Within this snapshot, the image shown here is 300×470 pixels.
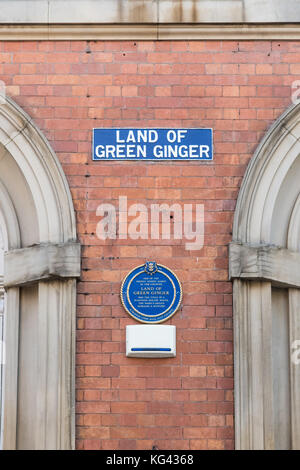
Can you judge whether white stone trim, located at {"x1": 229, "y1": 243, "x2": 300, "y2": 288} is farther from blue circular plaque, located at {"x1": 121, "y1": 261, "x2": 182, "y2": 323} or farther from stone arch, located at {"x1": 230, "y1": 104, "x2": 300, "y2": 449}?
blue circular plaque, located at {"x1": 121, "y1": 261, "x2": 182, "y2": 323}

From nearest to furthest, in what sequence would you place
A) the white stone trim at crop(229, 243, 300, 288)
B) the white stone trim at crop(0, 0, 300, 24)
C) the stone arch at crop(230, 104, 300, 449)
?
the stone arch at crop(230, 104, 300, 449) → the white stone trim at crop(229, 243, 300, 288) → the white stone trim at crop(0, 0, 300, 24)

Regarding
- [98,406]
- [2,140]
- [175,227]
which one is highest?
[2,140]

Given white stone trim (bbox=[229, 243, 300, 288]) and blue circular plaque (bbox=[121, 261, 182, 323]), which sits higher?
white stone trim (bbox=[229, 243, 300, 288])

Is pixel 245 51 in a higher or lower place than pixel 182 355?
higher

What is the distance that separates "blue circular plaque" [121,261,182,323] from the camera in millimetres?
8148

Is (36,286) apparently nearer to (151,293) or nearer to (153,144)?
(151,293)

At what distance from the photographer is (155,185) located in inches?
329

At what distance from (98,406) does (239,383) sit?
1.09 metres

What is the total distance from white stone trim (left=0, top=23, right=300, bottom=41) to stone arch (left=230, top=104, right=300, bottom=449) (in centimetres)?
69

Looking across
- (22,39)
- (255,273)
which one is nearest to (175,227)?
(255,273)

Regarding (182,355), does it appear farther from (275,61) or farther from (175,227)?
(275,61)

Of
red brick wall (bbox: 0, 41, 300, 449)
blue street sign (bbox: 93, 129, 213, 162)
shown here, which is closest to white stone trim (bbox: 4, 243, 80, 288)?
red brick wall (bbox: 0, 41, 300, 449)

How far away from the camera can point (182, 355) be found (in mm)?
8094

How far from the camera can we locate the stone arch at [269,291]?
795cm
